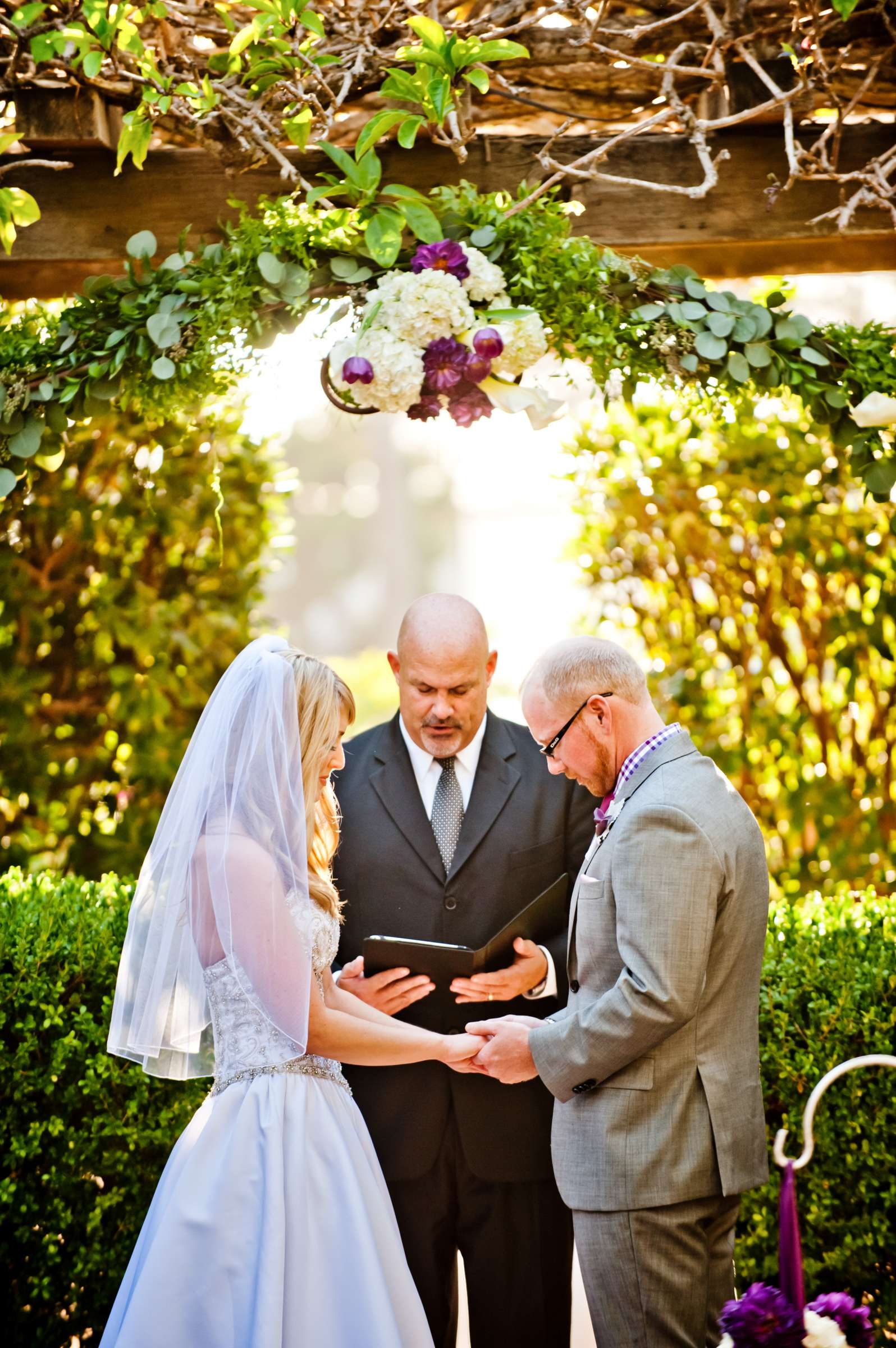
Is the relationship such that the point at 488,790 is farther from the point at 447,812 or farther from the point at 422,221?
the point at 422,221

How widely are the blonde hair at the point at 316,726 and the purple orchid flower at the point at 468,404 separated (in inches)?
29.2

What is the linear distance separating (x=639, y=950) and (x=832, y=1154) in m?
1.36

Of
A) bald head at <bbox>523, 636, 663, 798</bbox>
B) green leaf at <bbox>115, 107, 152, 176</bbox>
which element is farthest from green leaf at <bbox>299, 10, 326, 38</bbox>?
bald head at <bbox>523, 636, 663, 798</bbox>

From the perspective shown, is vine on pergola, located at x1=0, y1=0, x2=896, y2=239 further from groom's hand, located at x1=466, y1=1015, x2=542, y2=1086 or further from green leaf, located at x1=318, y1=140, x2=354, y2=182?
groom's hand, located at x1=466, y1=1015, x2=542, y2=1086

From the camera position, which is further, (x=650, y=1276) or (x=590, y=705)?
(x=590, y=705)

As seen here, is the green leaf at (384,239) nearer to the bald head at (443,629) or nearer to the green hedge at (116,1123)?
the bald head at (443,629)

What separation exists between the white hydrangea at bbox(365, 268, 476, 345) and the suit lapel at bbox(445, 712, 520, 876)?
3.41 feet

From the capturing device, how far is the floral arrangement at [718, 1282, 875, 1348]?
1.54 m

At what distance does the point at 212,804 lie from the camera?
7.84ft

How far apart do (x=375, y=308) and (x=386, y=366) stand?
16 centimetres

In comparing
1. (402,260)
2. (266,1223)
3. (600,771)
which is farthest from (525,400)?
(266,1223)

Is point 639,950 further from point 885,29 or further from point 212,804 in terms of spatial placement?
point 885,29

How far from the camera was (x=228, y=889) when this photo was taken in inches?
89.8

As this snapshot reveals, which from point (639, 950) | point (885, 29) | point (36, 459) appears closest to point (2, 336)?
point (36, 459)
